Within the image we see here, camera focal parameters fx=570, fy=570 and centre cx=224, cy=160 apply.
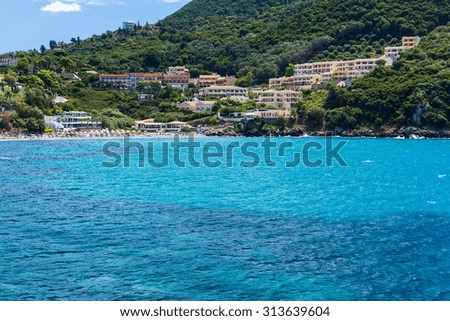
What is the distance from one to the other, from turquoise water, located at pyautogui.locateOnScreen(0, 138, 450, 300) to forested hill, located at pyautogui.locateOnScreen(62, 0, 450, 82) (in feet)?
320

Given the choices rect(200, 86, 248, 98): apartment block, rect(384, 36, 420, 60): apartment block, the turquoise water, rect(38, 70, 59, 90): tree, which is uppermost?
rect(384, 36, 420, 60): apartment block

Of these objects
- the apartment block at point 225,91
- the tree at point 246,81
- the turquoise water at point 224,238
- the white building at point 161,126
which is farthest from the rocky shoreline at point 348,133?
the turquoise water at point 224,238

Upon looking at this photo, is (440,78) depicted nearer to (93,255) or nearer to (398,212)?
(398,212)

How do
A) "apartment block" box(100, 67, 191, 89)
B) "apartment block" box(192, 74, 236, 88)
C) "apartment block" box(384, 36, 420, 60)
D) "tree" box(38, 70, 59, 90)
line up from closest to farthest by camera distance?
"tree" box(38, 70, 59, 90) < "apartment block" box(384, 36, 420, 60) < "apartment block" box(100, 67, 191, 89) < "apartment block" box(192, 74, 236, 88)

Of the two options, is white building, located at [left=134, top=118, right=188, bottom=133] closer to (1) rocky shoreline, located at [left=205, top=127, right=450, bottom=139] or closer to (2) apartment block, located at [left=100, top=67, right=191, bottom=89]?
(1) rocky shoreline, located at [left=205, top=127, right=450, bottom=139]

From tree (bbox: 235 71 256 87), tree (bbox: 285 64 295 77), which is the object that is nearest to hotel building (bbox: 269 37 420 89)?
tree (bbox: 285 64 295 77)

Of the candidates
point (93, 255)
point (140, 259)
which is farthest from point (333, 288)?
point (93, 255)

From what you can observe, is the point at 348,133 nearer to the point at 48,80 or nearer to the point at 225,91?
the point at 225,91

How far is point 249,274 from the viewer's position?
17.8 metres

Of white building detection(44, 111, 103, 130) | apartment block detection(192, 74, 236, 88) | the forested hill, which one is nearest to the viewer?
white building detection(44, 111, 103, 130)

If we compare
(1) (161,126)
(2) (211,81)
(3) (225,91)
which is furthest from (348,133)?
(2) (211,81)

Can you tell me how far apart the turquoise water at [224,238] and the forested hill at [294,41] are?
97466 millimetres

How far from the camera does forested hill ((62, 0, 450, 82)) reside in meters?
134

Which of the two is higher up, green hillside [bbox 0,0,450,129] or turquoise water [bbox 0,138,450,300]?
green hillside [bbox 0,0,450,129]
